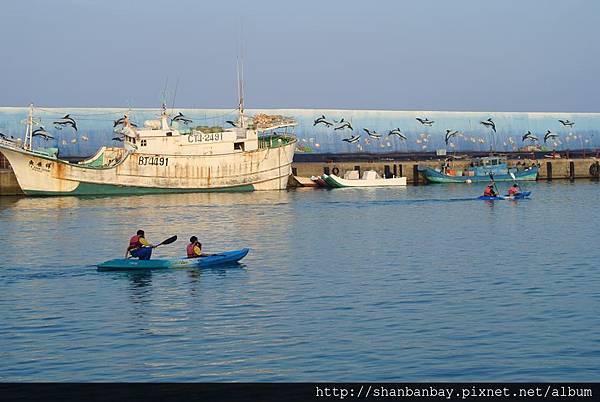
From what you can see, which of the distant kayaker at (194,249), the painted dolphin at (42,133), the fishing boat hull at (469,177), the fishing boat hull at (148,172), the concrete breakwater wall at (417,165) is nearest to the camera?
the distant kayaker at (194,249)

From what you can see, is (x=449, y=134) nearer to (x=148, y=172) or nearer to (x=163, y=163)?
(x=163, y=163)

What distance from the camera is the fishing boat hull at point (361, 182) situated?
99875 millimetres

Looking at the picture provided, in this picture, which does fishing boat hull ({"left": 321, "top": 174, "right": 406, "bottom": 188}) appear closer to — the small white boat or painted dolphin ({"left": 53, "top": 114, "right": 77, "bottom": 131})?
the small white boat

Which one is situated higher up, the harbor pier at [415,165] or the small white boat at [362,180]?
the harbor pier at [415,165]

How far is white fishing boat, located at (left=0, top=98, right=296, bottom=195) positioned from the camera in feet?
273

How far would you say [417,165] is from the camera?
4289 inches

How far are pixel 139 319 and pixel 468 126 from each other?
334 feet

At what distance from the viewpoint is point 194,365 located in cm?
2023

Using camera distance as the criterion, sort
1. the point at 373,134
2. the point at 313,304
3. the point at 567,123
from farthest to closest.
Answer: the point at 567,123 → the point at 373,134 → the point at 313,304

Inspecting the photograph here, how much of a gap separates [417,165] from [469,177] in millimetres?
5891

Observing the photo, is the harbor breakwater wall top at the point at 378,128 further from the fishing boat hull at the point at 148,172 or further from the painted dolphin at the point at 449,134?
the fishing boat hull at the point at 148,172

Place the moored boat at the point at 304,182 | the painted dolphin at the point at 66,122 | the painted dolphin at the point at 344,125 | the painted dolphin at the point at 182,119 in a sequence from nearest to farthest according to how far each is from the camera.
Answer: the moored boat at the point at 304,182
the painted dolphin at the point at 66,122
the painted dolphin at the point at 182,119
the painted dolphin at the point at 344,125

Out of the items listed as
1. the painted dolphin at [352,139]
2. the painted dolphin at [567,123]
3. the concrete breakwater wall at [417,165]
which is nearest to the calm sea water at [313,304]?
the concrete breakwater wall at [417,165]

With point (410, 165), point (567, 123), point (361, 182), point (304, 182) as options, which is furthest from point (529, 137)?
point (304, 182)
